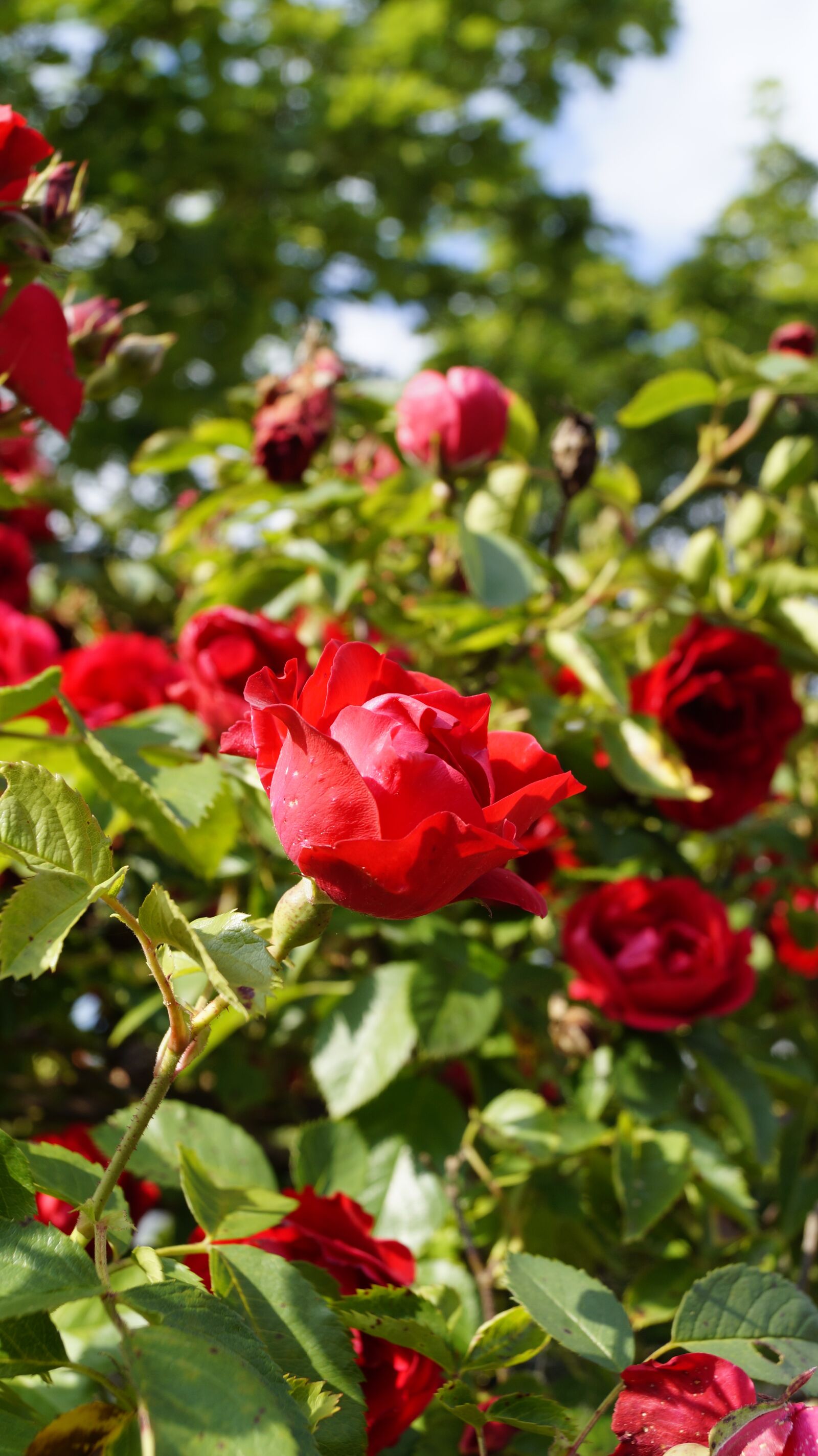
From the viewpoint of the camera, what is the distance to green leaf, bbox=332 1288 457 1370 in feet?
1.15

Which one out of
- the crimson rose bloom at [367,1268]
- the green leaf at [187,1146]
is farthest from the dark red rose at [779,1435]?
the green leaf at [187,1146]

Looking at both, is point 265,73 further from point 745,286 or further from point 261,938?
point 745,286

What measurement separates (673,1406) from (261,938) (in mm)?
197

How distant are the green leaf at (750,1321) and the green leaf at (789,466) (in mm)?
600

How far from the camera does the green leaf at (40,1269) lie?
249mm

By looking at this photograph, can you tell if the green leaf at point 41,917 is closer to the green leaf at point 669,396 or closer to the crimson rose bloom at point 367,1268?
the crimson rose bloom at point 367,1268

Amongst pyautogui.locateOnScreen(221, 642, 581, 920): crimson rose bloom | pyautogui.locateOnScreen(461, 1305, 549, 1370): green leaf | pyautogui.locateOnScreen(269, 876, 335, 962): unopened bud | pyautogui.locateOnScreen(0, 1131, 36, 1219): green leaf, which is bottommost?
pyautogui.locateOnScreen(461, 1305, 549, 1370): green leaf

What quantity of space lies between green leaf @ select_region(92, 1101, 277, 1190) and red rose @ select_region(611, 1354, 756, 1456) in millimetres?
194

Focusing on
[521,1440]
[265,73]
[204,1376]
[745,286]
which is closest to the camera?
[204,1376]

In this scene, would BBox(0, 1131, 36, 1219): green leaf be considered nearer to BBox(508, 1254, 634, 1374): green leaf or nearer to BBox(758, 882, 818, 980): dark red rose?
BBox(508, 1254, 634, 1374): green leaf

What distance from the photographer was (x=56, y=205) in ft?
1.56

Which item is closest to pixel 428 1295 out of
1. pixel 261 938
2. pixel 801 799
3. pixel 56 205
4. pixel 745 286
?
pixel 261 938

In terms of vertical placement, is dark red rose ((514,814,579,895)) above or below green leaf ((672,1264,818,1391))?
below

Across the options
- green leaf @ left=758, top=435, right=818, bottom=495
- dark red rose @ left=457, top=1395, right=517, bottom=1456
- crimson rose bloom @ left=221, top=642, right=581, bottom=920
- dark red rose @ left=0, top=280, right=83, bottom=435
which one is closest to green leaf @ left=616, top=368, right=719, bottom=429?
green leaf @ left=758, top=435, right=818, bottom=495
